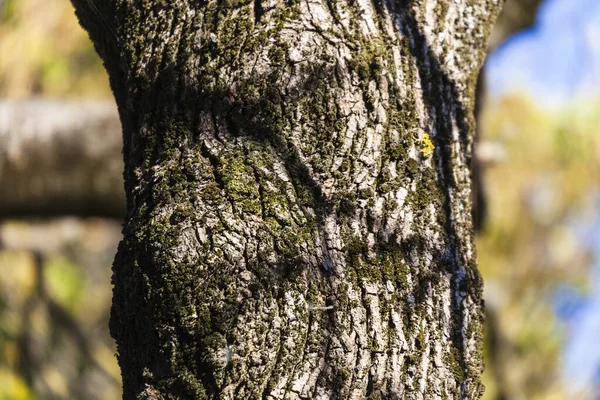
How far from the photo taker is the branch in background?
10.9 ft

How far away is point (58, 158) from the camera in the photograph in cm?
333

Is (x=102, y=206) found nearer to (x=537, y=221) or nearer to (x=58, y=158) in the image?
(x=58, y=158)

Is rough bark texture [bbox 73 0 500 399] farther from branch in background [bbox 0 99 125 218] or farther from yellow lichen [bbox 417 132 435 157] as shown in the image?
branch in background [bbox 0 99 125 218]

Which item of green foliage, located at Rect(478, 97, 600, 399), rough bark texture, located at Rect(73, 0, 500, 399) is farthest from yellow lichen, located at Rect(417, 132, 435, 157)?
green foliage, located at Rect(478, 97, 600, 399)

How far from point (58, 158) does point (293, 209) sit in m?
2.39

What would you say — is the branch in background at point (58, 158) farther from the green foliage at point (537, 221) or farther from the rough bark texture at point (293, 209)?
the green foliage at point (537, 221)

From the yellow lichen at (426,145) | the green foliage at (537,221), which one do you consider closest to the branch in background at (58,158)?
the yellow lichen at (426,145)

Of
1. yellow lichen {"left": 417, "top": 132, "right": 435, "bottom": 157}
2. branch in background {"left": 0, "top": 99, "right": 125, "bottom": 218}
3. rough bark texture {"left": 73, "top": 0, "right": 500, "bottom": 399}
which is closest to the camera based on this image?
rough bark texture {"left": 73, "top": 0, "right": 500, "bottom": 399}

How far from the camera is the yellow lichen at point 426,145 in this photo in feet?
4.27

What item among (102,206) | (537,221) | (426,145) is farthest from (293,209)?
(537,221)

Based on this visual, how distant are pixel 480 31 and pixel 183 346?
0.86m

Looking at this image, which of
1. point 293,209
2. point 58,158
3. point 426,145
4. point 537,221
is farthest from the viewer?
Result: point 537,221

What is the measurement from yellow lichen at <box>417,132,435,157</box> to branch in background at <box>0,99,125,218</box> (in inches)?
89.2

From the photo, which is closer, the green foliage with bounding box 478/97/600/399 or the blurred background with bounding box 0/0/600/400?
the blurred background with bounding box 0/0/600/400
